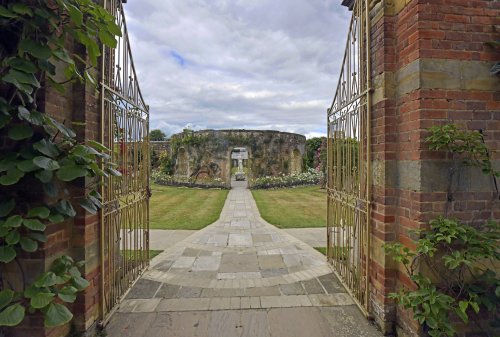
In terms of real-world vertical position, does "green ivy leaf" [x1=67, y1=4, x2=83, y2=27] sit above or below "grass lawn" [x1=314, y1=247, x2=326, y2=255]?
above

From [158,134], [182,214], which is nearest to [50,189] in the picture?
[182,214]

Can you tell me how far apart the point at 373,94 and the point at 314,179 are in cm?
1599

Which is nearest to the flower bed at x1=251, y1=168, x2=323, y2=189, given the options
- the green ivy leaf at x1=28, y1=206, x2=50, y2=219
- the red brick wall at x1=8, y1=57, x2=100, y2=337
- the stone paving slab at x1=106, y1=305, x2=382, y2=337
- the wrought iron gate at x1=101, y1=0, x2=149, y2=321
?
the wrought iron gate at x1=101, y1=0, x2=149, y2=321

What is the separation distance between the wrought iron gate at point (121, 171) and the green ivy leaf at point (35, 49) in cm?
87

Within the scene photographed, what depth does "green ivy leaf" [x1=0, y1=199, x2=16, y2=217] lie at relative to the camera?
1571 millimetres

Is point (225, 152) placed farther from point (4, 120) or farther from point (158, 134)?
point (158, 134)

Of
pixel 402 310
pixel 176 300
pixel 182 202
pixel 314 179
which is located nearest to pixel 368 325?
pixel 402 310

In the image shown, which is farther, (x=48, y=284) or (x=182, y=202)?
(x=182, y=202)

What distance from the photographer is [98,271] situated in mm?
2467

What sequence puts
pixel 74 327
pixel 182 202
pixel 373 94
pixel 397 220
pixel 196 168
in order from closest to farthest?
pixel 74 327, pixel 397 220, pixel 373 94, pixel 182 202, pixel 196 168

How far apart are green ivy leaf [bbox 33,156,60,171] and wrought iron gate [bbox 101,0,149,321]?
32.2 inches

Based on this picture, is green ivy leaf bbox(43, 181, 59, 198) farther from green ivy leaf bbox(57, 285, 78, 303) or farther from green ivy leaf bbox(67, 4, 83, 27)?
green ivy leaf bbox(67, 4, 83, 27)

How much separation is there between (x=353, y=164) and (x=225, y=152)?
14.9 metres

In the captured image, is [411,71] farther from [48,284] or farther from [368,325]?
[48,284]
